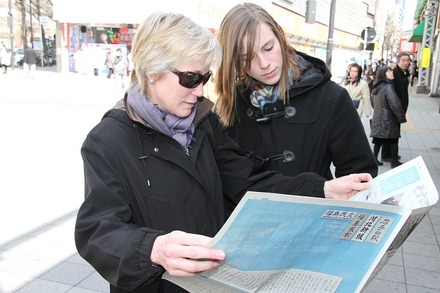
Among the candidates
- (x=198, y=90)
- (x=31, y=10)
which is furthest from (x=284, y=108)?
(x=31, y=10)

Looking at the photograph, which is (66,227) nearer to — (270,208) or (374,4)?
(270,208)

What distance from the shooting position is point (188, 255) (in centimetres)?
110

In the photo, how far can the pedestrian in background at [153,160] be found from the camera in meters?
1.30

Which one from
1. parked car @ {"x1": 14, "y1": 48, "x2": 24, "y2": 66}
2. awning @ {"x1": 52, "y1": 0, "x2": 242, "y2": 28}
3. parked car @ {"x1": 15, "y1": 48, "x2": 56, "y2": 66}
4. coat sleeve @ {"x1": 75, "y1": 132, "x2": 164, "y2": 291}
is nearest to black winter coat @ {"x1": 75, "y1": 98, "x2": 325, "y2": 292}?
coat sleeve @ {"x1": 75, "y1": 132, "x2": 164, "y2": 291}

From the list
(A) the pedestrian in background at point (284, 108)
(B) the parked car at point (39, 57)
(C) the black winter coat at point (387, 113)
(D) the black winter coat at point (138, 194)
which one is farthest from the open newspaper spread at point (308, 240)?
(B) the parked car at point (39, 57)

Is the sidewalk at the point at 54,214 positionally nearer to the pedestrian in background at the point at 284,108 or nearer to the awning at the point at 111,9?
the pedestrian in background at the point at 284,108

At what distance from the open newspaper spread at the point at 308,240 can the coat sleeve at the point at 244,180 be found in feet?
1.98

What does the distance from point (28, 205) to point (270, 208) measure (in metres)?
4.75

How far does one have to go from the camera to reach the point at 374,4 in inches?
3674

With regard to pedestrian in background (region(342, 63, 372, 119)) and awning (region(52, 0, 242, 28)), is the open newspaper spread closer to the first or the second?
pedestrian in background (region(342, 63, 372, 119))

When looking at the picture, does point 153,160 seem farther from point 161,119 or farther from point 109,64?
point 109,64

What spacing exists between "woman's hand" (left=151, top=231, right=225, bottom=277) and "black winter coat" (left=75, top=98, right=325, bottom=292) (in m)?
0.09

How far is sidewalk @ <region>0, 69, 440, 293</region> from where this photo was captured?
379 cm

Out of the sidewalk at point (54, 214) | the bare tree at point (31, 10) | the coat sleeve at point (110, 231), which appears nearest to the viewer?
the coat sleeve at point (110, 231)
